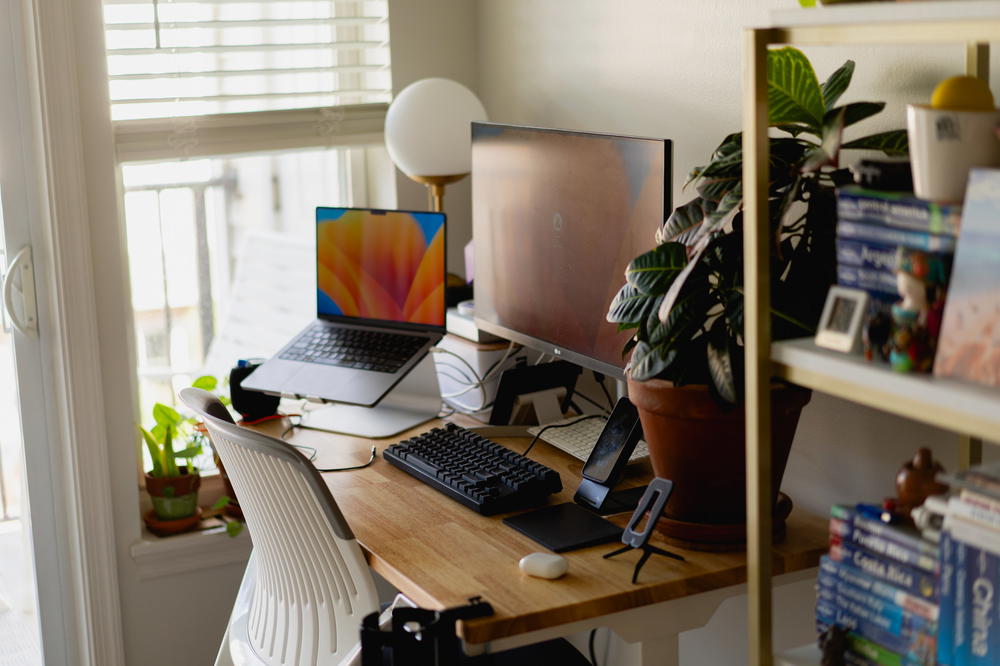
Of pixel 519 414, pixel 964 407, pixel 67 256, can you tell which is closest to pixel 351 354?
pixel 519 414

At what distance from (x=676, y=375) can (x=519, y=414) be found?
0.67 meters

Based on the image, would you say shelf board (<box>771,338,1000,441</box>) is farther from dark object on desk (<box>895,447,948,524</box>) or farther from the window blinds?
the window blinds

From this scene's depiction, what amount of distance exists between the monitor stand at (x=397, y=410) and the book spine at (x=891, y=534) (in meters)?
1.03

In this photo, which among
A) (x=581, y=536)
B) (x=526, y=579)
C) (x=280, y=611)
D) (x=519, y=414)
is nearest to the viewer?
(x=526, y=579)

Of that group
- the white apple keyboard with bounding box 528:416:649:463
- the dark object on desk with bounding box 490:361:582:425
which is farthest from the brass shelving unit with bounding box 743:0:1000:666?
the dark object on desk with bounding box 490:361:582:425

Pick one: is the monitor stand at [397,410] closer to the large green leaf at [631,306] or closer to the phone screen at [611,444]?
the phone screen at [611,444]

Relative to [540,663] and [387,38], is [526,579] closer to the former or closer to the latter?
[540,663]

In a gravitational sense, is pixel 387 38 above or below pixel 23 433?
above

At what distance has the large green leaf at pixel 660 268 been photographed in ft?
4.85

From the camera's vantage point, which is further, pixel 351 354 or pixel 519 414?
pixel 351 354

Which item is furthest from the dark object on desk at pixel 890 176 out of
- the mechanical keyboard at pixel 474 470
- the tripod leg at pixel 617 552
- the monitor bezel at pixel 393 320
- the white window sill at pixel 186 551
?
the white window sill at pixel 186 551

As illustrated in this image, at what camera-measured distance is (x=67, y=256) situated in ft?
7.48

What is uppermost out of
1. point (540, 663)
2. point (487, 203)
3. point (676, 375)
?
point (487, 203)

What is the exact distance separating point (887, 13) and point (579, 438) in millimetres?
1074
